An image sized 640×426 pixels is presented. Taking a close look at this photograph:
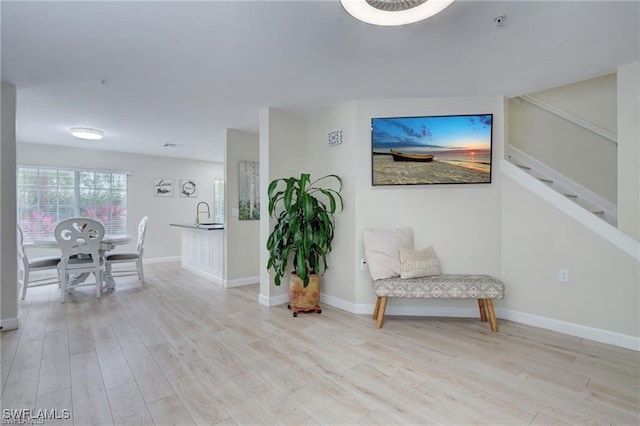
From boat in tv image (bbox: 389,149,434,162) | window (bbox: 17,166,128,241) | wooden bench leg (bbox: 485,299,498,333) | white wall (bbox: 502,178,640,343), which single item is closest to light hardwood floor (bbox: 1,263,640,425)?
wooden bench leg (bbox: 485,299,498,333)

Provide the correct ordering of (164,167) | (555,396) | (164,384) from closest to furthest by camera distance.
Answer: (555,396) → (164,384) → (164,167)

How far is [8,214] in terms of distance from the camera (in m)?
2.78

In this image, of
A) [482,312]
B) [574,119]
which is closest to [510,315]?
[482,312]

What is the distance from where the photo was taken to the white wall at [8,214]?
2.74m

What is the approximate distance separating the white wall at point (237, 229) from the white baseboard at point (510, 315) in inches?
58.1

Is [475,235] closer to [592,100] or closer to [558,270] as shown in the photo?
[558,270]

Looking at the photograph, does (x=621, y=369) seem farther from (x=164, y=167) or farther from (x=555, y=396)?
(x=164, y=167)

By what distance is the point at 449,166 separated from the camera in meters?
3.12

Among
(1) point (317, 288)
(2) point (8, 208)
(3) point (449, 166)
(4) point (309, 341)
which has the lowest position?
(4) point (309, 341)

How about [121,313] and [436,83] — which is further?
[121,313]

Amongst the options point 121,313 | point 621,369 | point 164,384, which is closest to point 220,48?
point 164,384

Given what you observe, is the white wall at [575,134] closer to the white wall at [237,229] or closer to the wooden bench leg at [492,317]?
the wooden bench leg at [492,317]

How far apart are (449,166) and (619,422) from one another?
2.22 metres

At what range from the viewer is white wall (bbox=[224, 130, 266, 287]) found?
4430 millimetres
